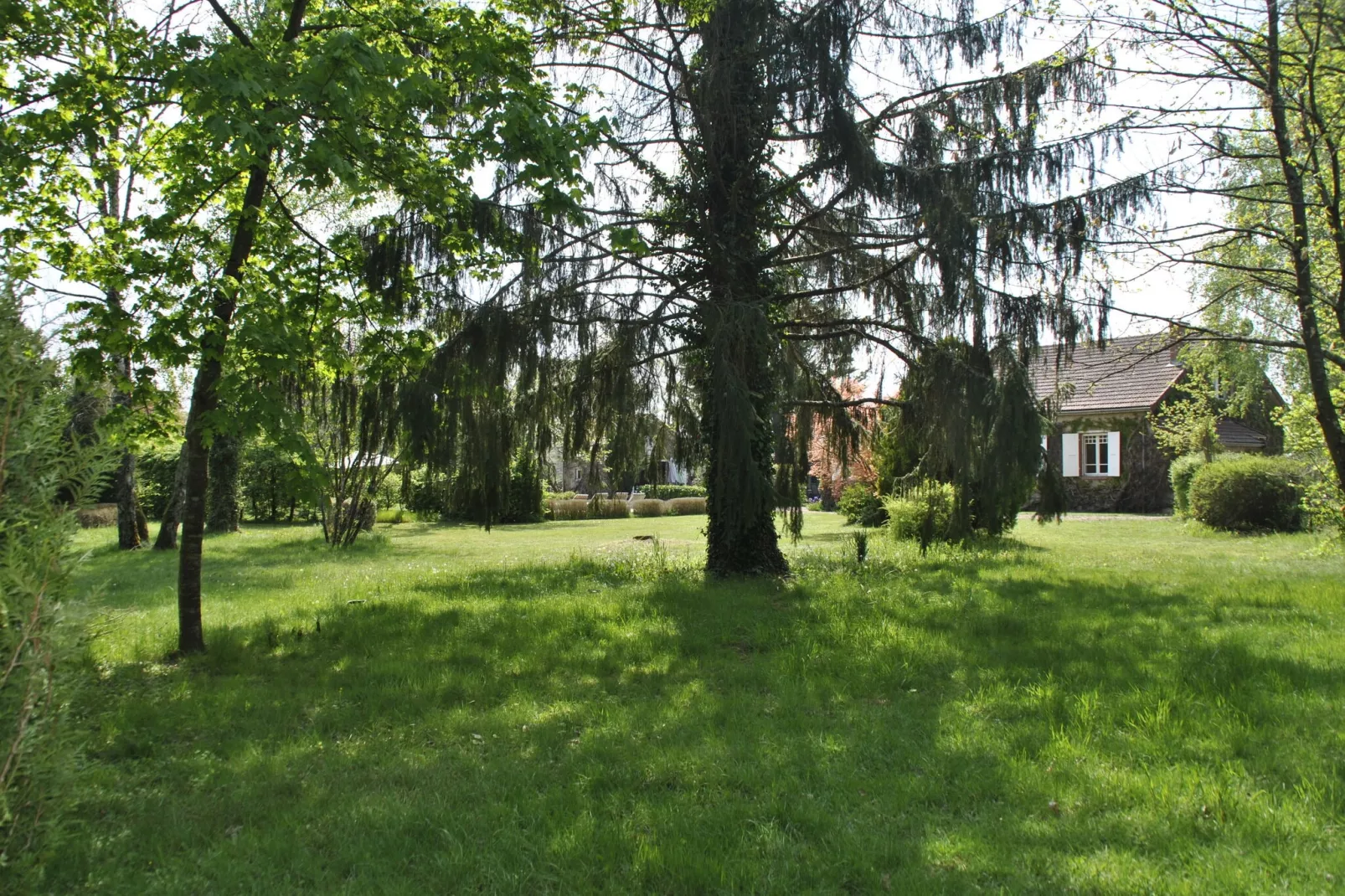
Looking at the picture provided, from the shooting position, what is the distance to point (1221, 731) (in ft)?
13.3

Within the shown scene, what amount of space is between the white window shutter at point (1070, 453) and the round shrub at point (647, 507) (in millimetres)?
14528

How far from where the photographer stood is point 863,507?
20312 mm

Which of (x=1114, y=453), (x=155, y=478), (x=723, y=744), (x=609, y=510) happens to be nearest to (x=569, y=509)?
(x=609, y=510)

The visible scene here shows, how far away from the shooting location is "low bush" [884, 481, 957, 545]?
9992 mm

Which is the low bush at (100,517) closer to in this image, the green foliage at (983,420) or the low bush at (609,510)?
the low bush at (609,510)

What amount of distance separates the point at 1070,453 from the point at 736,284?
22.4m

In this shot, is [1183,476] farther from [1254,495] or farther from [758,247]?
[758,247]

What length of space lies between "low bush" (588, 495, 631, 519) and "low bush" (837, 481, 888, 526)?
1005cm

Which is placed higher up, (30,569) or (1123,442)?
(1123,442)

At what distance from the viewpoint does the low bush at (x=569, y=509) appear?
92.3 feet

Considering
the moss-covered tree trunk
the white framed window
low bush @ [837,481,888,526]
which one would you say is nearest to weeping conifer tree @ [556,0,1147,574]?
the moss-covered tree trunk

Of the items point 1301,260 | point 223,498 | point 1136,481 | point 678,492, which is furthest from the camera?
point 678,492

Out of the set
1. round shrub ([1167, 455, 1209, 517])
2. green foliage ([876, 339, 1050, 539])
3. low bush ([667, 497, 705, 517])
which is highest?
green foliage ([876, 339, 1050, 539])

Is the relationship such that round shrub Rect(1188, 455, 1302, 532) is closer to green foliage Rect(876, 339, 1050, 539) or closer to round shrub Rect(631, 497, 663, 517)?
green foliage Rect(876, 339, 1050, 539)
